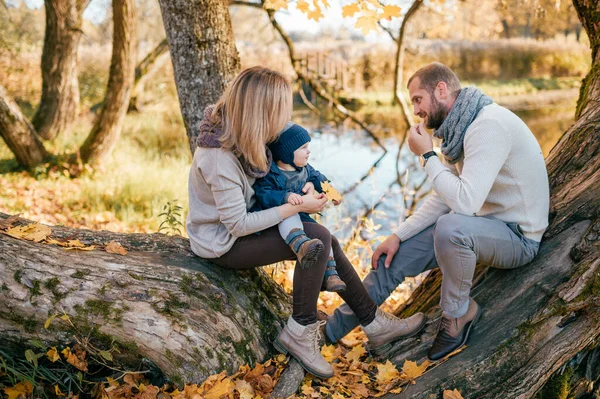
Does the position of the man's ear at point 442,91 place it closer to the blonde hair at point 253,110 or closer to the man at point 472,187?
the man at point 472,187

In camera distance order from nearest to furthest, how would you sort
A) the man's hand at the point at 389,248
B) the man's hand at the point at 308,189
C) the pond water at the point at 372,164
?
the man's hand at the point at 308,189 < the man's hand at the point at 389,248 < the pond water at the point at 372,164

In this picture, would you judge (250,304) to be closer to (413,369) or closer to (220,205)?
(220,205)

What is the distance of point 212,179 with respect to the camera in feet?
8.48

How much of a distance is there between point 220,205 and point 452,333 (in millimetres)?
1288

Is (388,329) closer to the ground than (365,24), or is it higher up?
closer to the ground

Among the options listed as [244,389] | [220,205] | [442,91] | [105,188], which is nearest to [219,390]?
[244,389]

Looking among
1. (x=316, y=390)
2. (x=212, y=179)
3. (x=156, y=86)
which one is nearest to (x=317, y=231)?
(x=212, y=179)

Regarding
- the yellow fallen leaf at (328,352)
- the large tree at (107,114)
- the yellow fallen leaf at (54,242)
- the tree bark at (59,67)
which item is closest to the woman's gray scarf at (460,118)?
the yellow fallen leaf at (328,352)

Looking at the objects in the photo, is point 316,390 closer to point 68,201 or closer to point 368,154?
point 68,201

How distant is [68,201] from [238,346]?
4.52 meters

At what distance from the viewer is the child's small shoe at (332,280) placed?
2.70 meters

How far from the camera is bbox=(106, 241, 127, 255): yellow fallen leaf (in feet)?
8.95

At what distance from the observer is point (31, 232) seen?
8.77ft

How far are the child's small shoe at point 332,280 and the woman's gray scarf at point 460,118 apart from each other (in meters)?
0.83
